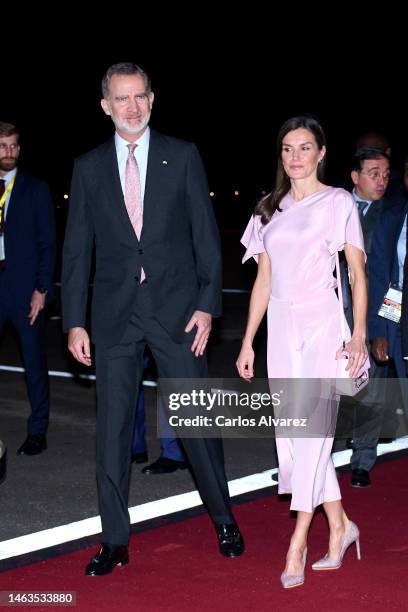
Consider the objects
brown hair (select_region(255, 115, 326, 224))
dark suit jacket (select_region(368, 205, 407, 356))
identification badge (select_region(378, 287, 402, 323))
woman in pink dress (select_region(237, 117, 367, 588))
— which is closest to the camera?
woman in pink dress (select_region(237, 117, 367, 588))

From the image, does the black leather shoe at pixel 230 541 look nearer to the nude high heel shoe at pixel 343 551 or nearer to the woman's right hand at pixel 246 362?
the nude high heel shoe at pixel 343 551

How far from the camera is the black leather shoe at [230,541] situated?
194 inches

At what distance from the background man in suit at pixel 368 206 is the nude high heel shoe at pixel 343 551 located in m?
1.49

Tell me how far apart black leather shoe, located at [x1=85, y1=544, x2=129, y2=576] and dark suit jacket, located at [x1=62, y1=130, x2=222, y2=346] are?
37.5 inches

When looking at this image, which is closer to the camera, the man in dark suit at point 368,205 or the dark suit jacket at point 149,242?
the dark suit jacket at point 149,242

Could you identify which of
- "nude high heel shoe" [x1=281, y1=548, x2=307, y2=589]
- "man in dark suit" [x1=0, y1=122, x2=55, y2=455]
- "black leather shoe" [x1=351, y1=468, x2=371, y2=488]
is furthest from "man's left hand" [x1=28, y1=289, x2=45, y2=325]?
"nude high heel shoe" [x1=281, y1=548, x2=307, y2=589]

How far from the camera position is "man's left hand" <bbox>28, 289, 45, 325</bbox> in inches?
281

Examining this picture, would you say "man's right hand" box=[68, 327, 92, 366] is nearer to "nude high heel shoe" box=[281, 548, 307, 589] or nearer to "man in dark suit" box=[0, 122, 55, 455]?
"nude high heel shoe" box=[281, 548, 307, 589]

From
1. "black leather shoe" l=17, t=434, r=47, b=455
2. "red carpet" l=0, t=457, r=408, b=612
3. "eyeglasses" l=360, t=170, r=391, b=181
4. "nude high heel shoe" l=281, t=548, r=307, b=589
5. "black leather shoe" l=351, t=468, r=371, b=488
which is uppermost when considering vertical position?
"eyeglasses" l=360, t=170, r=391, b=181

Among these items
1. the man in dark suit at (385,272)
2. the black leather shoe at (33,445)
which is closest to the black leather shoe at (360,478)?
the man in dark suit at (385,272)

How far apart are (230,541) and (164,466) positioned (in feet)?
6.29

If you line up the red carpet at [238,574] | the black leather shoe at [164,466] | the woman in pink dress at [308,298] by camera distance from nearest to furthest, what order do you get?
the red carpet at [238,574]
the woman in pink dress at [308,298]
the black leather shoe at [164,466]

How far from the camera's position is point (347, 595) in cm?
434

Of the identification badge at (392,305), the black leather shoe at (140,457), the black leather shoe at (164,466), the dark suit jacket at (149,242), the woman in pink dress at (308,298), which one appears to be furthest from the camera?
the black leather shoe at (140,457)
